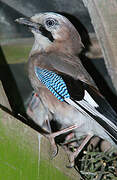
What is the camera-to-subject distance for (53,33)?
9.13 ft

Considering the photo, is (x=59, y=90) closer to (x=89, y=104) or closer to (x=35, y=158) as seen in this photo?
(x=89, y=104)

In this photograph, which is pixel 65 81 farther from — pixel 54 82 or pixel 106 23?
pixel 106 23

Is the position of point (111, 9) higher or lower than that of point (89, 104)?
higher

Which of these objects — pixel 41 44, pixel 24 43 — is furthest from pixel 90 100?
pixel 24 43

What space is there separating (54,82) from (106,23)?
0.51m

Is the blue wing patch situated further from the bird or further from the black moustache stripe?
the black moustache stripe

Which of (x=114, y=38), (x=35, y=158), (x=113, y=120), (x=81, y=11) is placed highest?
(x=81, y=11)

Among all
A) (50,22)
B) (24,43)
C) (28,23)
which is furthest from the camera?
(24,43)

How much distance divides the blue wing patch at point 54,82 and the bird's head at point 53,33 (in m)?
0.35

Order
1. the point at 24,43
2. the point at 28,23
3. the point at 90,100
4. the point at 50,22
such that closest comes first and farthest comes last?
1. the point at 90,100
2. the point at 28,23
3. the point at 50,22
4. the point at 24,43

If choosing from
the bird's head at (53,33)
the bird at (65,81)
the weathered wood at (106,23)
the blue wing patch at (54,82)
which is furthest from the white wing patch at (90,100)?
the bird's head at (53,33)

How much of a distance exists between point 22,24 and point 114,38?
719mm

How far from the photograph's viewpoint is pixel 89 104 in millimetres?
2166

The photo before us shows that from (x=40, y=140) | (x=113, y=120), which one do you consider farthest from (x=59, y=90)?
(x=40, y=140)
